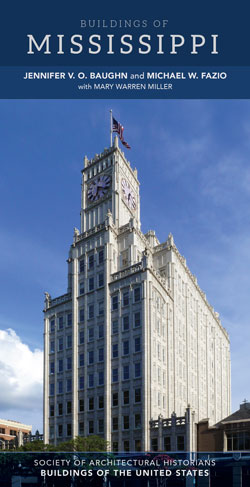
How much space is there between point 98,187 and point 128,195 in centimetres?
549

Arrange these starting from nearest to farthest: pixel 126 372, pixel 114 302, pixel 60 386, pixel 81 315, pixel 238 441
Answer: pixel 238 441 → pixel 126 372 → pixel 114 302 → pixel 60 386 → pixel 81 315

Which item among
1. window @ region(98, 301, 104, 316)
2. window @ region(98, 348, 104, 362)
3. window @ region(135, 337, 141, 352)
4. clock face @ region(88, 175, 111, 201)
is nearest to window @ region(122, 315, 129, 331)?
window @ region(135, 337, 141, 352)

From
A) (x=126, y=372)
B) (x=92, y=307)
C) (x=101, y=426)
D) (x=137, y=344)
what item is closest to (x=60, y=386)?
(x=101, y=426)

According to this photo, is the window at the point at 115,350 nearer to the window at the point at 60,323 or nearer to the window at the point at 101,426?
the window at the point at 101,426

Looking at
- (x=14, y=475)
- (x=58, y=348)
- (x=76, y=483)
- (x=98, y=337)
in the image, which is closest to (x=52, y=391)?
Result: (x=58, y=348)

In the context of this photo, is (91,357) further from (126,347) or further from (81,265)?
(81,265)

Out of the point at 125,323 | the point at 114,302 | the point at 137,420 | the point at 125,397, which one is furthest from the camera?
the point at 114,302

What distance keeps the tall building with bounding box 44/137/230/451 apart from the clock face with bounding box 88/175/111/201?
7.3 inches

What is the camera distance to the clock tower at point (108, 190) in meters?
95.1

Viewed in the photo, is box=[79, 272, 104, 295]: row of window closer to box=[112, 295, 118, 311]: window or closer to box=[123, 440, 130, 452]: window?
box=[112, 295, 118, 311]: window

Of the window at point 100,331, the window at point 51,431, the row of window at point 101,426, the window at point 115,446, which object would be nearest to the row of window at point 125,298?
the window at point 100,331

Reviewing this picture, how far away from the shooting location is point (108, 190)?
96625 millimetres

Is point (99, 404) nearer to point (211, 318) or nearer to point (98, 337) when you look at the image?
point (98, 337)

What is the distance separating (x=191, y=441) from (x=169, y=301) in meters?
25.4
